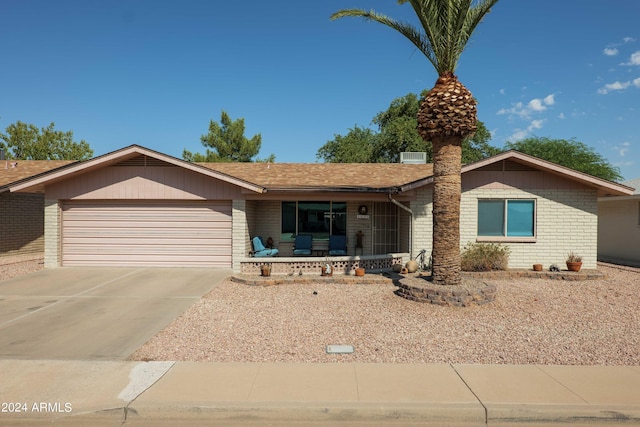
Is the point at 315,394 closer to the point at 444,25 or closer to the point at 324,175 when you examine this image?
the point at 444,25

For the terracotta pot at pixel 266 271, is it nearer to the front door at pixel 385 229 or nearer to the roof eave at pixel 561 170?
the front door at pixel 385 229

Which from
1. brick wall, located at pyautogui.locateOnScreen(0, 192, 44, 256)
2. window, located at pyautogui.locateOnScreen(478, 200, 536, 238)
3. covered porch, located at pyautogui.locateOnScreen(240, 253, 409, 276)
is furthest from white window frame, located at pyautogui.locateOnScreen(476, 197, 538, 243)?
brick wall, located at pyautogui.locateOnScreen(0, 192, 44, 256)

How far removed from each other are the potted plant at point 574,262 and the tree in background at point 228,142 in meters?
31.1

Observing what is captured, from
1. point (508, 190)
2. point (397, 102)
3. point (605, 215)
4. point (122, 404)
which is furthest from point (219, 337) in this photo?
point (397, 102)

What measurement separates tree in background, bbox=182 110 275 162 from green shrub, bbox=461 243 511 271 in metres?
29.7

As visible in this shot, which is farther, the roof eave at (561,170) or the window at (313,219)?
the window at (313,219)

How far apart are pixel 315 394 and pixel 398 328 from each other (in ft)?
8.89

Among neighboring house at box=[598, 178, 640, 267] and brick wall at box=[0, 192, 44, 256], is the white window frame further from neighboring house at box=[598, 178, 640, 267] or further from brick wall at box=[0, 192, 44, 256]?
brick wall at box=[0, 192, 44, 256]

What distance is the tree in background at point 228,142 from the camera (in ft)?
120

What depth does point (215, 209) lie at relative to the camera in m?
11.8

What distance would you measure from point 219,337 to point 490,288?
19.4ft

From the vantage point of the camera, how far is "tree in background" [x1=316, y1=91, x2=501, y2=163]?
33.9 meters

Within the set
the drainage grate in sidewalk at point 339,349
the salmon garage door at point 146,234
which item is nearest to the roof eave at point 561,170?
the drainage grate in sidewalk at point 339,349

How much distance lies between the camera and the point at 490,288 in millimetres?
7988
